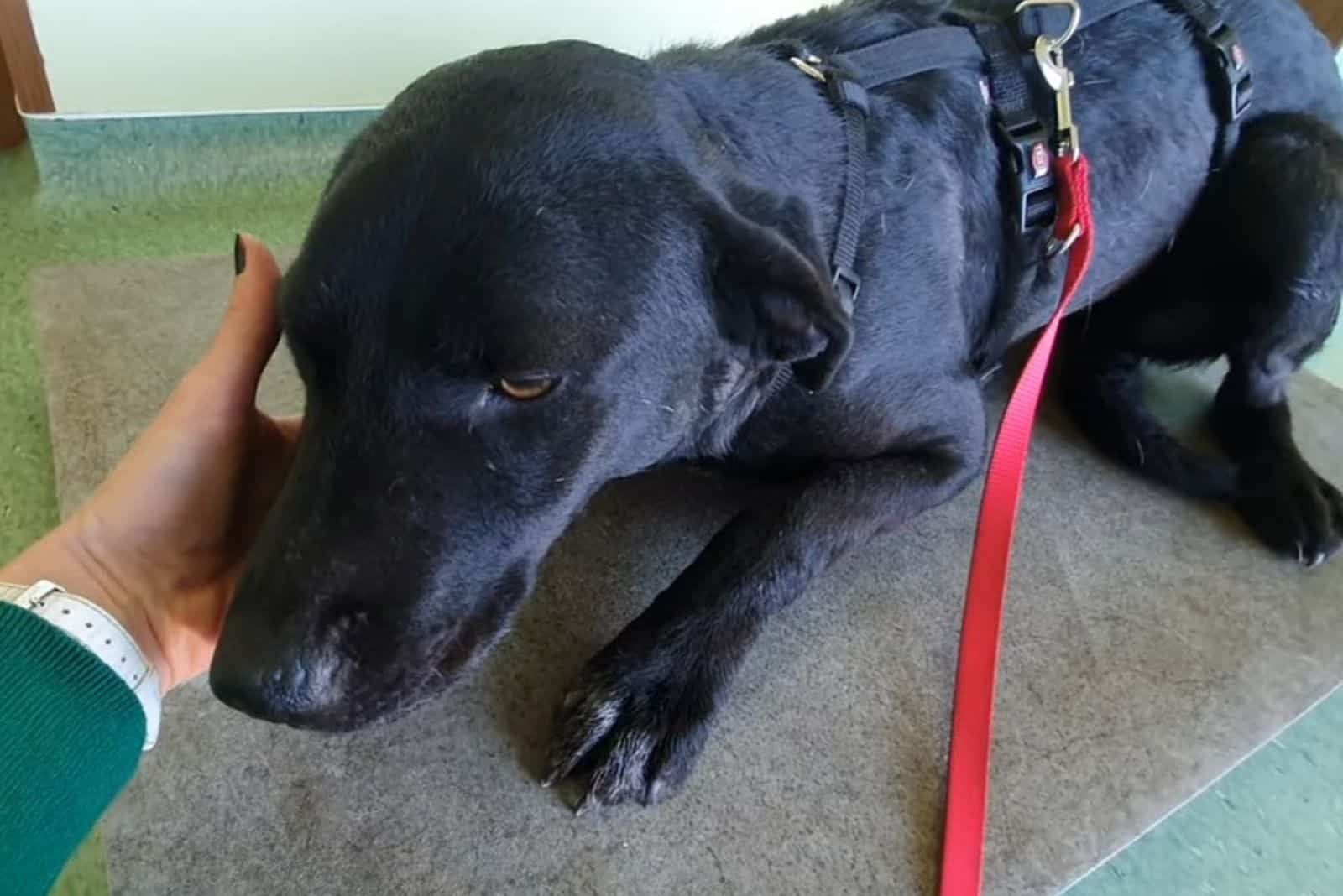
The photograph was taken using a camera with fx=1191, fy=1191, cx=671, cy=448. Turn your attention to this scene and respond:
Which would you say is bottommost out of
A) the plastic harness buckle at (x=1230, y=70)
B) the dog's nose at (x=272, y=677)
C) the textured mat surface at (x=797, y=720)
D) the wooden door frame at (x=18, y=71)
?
the textured mat surface at (x=797, y=720)

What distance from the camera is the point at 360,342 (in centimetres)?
88

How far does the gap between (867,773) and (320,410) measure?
676 mm

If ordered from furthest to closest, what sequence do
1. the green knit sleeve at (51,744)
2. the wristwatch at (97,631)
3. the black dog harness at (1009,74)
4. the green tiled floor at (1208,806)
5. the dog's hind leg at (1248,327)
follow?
the dog's hind leg at (1248,327), the green tiled floor at (1208,806), the black dog harness at (1009,74), the wristwatch at (97,631), the green knit sleeve at (51,744)

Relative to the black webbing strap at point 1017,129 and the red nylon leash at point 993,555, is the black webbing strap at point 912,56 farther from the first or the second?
the red nylon leash at point 993,555

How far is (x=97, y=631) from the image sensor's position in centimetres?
98

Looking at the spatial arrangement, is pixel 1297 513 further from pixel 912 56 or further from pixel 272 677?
pixel 272 677

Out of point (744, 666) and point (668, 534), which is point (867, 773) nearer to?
point (744, 666)

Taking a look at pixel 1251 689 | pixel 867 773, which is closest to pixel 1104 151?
pixel 1251 689

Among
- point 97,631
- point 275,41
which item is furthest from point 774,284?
point 275,41

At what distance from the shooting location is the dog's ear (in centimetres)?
97

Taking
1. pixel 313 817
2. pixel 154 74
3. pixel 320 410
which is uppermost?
pixel 320 410

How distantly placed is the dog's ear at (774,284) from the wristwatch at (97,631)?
0.57m

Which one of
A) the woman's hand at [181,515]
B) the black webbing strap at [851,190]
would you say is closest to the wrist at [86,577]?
the woman's hand at [181,515]

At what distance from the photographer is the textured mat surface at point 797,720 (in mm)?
1131
